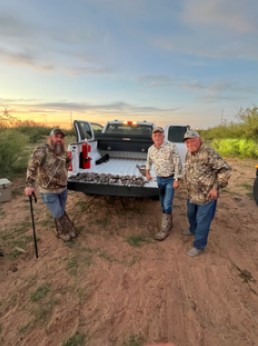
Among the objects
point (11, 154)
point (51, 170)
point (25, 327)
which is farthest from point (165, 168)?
point (11, 154)

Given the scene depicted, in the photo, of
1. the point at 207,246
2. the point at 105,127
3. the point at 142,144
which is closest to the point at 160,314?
the point at 207,246

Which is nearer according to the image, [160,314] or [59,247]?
A: [160,314]

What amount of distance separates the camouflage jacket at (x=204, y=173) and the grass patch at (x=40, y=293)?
7.29ft

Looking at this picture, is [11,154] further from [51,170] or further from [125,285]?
→ [125,285]

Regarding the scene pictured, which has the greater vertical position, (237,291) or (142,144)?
(142,144)

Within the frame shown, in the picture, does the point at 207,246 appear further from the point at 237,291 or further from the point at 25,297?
the point at 25,297

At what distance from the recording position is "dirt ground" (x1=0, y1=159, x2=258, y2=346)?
2.62 metres

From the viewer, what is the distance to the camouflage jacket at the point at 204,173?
3521 millimetres

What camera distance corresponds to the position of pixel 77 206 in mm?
6059

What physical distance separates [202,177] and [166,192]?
0.90m

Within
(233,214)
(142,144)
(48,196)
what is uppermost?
(142,144)

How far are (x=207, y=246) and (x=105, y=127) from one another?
498cm

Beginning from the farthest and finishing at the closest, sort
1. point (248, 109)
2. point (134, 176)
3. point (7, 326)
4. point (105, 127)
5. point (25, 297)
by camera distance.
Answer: point (248, 109)
point (105, 127)
point (134, 176)
point (25, 297)
point (7, 326)

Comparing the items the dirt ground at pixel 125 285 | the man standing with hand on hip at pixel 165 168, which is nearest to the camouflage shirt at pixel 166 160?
the man standing with hand on hip at pixel 165 168
